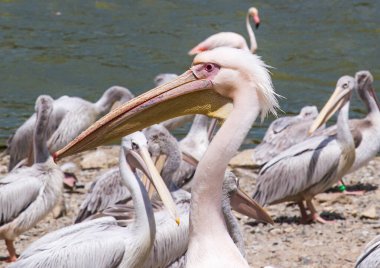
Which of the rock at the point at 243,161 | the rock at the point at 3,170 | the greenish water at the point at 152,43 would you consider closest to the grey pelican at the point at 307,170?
the rock at the point at 243,161

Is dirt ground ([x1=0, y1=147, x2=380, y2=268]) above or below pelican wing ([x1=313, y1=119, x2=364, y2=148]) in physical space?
below

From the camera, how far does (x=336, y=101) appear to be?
8758mm

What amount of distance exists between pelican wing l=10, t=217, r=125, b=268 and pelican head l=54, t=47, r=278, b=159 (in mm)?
1839

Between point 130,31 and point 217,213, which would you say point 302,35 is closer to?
point 130,31

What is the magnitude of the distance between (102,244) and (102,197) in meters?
1.96

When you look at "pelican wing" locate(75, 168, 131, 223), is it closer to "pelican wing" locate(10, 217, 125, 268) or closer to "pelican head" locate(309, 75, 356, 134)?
"pelican wing" locate(10, 217, 125, 268)

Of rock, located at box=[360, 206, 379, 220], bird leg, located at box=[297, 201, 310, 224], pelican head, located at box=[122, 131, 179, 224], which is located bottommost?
bird leg, located at box=[297, 201, 310, 224]

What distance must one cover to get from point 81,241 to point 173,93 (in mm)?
1961

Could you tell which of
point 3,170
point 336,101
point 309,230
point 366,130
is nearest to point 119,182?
point 309,230

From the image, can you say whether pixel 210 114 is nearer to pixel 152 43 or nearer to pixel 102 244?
pixel 102 244

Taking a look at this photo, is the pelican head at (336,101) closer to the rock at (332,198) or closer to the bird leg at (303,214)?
the rock at (332,198)

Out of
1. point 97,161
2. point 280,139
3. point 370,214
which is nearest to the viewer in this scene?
point 370,214

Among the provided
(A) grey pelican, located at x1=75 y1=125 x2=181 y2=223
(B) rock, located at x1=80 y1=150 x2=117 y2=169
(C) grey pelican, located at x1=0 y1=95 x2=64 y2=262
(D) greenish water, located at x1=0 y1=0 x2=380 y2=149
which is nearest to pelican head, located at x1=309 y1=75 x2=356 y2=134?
(A) grey pelican, located at x1=75 y1=125 x2=181 y2=223

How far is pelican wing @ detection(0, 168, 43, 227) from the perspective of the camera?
723cm
